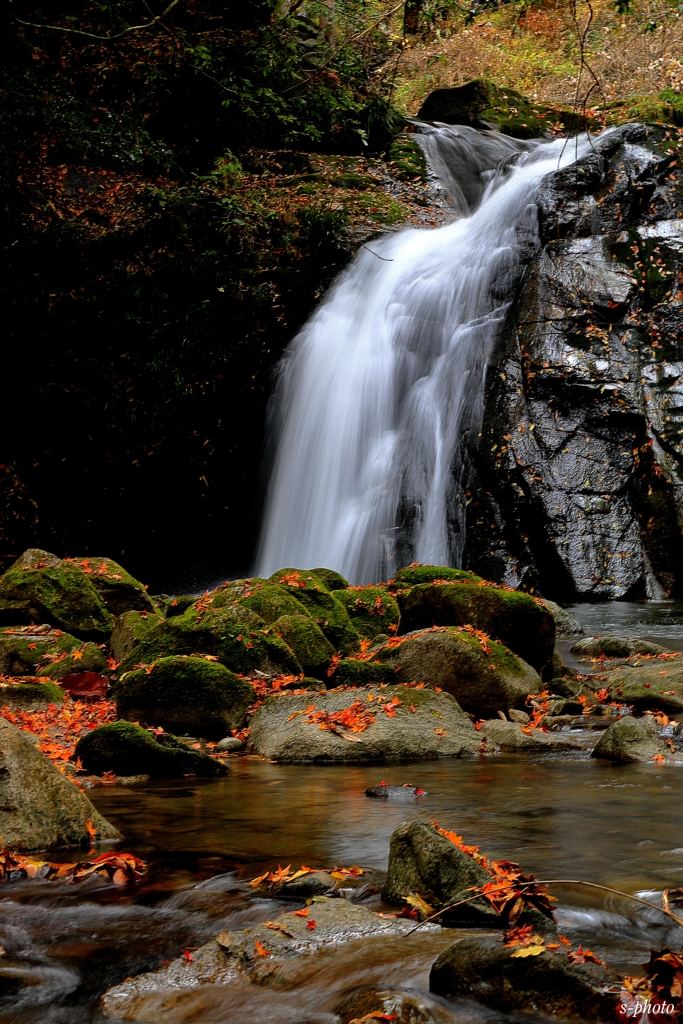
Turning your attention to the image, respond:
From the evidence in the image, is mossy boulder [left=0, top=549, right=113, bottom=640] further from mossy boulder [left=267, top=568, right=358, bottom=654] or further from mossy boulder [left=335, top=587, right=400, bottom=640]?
mossy boulder [left=335, top=587, right=400, bottom=640]

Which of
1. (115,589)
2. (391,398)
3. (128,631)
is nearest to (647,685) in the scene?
(128,631)

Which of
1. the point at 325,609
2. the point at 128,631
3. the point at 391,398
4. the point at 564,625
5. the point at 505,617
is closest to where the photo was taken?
the point at 505,617

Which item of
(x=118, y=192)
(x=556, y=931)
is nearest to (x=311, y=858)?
(x=556, y=931)

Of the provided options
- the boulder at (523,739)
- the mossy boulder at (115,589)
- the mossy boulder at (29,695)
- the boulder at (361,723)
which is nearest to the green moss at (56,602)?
the mossy boulder at (115,589)

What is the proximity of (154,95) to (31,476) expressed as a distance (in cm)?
758

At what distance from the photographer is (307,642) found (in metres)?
6.55

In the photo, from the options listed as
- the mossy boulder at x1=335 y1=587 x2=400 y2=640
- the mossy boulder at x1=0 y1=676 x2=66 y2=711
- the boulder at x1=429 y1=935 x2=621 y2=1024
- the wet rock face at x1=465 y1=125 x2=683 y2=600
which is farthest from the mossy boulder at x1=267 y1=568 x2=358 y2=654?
the wet rock face at x1=465 y1=125 x2=683 y2=600

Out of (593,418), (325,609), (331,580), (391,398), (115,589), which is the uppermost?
(391,398)

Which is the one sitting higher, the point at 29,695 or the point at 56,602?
the point at 56,602

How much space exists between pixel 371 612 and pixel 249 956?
5.25m

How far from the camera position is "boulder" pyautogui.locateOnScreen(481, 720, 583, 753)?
207 inches

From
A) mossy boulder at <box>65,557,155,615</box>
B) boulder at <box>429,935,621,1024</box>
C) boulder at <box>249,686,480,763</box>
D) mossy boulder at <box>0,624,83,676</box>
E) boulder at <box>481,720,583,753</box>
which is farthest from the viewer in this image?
mossy boulder at <box>65,557,155,615</box>

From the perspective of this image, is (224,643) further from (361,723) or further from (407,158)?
(407,158)

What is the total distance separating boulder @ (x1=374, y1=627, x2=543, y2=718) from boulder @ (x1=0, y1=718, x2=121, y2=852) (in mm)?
2912
